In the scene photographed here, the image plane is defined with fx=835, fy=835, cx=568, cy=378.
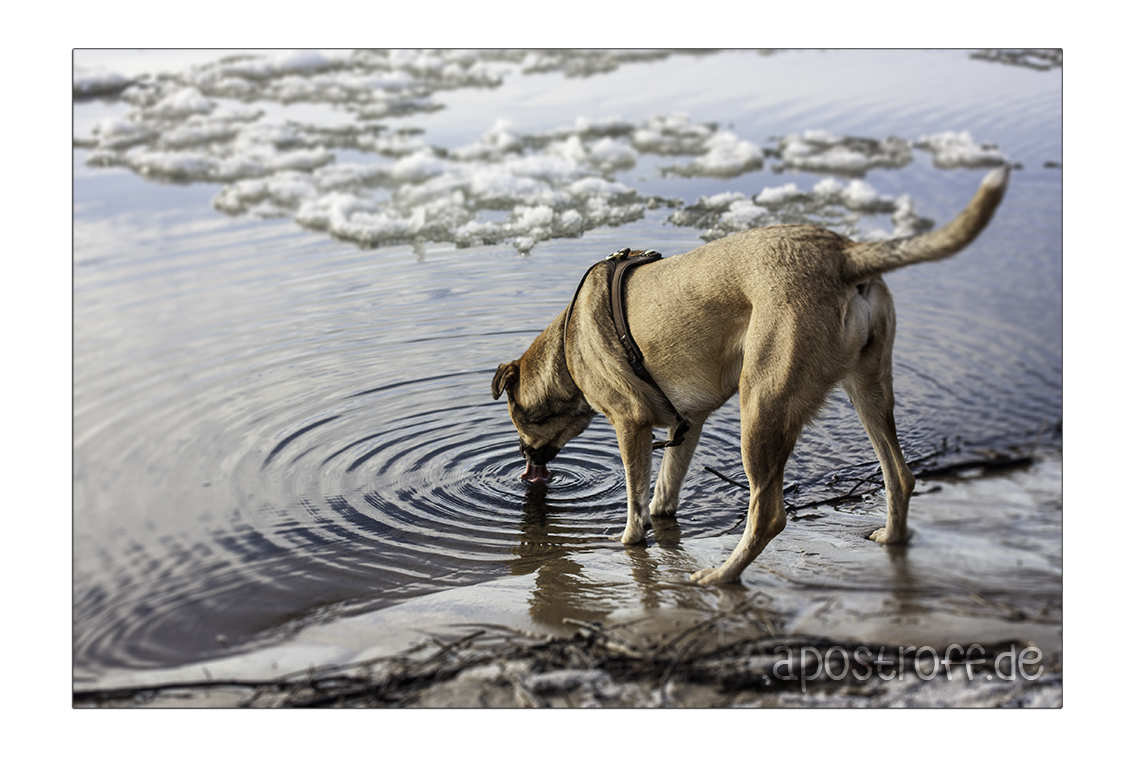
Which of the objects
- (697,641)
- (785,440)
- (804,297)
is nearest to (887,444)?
(785,440)

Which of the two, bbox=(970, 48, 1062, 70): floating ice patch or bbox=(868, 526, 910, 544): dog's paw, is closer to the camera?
bbox=(868, 526, 910, 544): dog's paw

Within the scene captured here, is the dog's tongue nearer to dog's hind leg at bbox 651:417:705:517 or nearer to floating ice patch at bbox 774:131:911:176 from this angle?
dog's hind leg at bbox 651:417:705:517

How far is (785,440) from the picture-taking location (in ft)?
14.3

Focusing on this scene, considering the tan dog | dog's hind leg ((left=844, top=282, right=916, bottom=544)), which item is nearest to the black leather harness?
the tan dog

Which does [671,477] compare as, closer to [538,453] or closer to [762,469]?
[538,453]

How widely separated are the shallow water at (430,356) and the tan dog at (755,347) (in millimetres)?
512

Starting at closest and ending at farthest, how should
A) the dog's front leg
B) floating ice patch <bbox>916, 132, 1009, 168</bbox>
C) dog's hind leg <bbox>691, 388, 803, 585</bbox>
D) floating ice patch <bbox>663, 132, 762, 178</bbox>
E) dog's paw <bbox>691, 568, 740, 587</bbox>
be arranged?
1. dog's hind leg <bbox>691, 388, 803, 585</bbox>
2. dog's paw <bbox>691, 568, 740, 587</bbox>
3. the dog's front leg
4. floating ice patch <bbox>916, 132, 1009, 168</bbox>
5. floating ice patch <bbox>663, 132, 762, 178</bbox>

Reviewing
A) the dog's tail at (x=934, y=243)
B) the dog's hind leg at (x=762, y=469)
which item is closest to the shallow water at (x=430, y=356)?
the dog's hind leg at (x=762, y=469)

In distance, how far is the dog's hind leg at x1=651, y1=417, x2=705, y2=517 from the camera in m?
5.54

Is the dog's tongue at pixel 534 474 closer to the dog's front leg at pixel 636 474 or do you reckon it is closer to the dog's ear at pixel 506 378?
the dog's ear at pixel 506 378

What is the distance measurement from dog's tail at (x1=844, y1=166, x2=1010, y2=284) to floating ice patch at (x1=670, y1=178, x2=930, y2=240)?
2355mm

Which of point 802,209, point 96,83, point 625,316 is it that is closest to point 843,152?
point 802,209

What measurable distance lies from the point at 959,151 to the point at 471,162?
3.70m

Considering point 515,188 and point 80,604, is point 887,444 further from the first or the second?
point 80,604
